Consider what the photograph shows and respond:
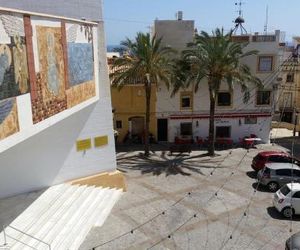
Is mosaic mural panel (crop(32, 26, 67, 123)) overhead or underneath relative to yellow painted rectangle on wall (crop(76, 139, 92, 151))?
overhead

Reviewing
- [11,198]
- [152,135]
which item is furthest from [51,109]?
[152,135]

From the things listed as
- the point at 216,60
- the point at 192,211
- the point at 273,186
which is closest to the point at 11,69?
the point at 192,211

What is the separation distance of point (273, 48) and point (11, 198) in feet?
79.8

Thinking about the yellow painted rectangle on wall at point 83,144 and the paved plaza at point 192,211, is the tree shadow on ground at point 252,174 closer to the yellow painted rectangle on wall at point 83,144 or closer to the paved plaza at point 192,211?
the paved plaza at point 192,211

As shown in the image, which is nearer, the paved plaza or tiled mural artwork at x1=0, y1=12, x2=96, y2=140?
tiled mural artwork at x1=0, y1=12, x2=96, y2=140

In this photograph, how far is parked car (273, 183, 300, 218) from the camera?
18.8 m

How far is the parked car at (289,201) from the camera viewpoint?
1883 cm

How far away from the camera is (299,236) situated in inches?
592

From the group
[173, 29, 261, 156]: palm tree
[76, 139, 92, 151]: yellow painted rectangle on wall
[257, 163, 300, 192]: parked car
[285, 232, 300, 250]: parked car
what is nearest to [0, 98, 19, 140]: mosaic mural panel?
[76, 139, 92, 151]: yellow painted rectangle on wall

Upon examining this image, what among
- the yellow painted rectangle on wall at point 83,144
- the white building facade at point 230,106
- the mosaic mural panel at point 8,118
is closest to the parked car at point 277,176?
the yellow painted rectangle on wall at point 83,144

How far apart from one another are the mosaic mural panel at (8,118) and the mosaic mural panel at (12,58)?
21 centimetres

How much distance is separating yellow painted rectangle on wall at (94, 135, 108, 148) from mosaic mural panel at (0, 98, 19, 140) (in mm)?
10049

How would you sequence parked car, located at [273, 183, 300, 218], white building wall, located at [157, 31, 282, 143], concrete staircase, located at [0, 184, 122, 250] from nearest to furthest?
concrete staircase, located at [0, 184, 122, 250] → parked car, located at [273, 183, 300, 218] → white building wall, located at [157, 31, 282, 143]

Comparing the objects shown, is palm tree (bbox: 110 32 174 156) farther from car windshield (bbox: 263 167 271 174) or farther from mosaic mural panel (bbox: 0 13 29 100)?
mosaic mural panel (bbox: 0 13 29 100)
